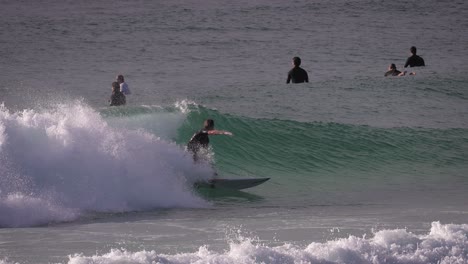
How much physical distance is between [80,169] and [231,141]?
622 cm

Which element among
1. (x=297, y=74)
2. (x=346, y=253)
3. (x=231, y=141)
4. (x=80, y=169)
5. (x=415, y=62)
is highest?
(x=415, y=62)

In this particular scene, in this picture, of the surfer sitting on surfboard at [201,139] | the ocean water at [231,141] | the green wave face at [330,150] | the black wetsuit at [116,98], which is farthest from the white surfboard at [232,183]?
the black wetsuit at [116,98]

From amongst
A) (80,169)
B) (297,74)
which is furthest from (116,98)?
(80,169)

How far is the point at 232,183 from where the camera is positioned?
1477 centimetres

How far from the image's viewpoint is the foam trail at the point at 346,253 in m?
8.92

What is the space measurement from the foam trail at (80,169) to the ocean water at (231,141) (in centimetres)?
3

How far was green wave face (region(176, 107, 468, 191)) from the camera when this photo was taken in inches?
701

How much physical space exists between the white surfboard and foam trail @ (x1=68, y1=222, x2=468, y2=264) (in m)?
4.87

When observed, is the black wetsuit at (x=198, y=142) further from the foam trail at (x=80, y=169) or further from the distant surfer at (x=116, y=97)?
the distant surfer at (x=116, y=97)

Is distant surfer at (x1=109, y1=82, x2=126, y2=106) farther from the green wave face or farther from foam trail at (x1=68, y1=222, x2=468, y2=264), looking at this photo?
foam trail at (x1=68, y1=222, x2=468, y2=264)

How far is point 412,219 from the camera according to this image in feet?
40.1

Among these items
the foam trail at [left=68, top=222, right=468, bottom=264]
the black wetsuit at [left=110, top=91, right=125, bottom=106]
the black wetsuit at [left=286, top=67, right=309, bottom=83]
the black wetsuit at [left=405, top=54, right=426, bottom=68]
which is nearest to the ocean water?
the foam trail at [left=68, top=222, right=468, bottom=264]

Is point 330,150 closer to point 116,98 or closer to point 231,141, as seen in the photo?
point 231,141

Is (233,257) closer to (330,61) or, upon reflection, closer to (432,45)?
(330,61)
